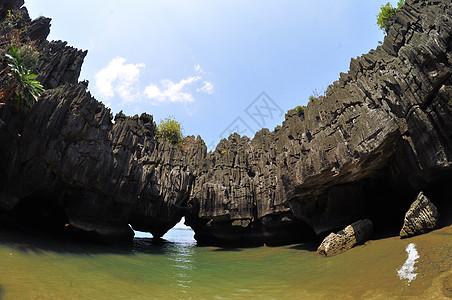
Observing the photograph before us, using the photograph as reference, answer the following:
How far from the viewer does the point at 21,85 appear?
13484 mm

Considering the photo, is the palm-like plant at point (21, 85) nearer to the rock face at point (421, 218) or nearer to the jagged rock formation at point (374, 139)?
the jagged rock formation at point (374, 139)

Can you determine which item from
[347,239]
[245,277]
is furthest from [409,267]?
[245,277]

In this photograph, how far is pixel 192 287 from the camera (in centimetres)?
841

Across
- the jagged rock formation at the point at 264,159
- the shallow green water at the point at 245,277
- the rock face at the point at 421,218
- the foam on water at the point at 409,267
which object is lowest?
the shallow green water at the point at 245,277

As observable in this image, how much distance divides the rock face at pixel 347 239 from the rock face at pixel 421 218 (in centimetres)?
227

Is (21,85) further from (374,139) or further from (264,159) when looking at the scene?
(374,139)

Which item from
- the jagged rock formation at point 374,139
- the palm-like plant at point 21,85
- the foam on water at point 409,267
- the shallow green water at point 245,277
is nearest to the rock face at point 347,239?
the shallow green water at point 245,277

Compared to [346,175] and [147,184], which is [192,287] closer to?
[346,175]

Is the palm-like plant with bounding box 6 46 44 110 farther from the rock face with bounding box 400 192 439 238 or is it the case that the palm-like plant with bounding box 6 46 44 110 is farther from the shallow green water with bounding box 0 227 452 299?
the rock face with bounding box 400 192 439 238

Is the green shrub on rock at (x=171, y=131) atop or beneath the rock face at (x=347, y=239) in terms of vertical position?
atop

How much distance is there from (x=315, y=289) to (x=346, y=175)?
27.6 ft

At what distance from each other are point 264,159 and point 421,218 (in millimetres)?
14957

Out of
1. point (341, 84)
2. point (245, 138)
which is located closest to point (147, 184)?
point (245, 138)

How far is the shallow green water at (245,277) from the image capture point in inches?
257
